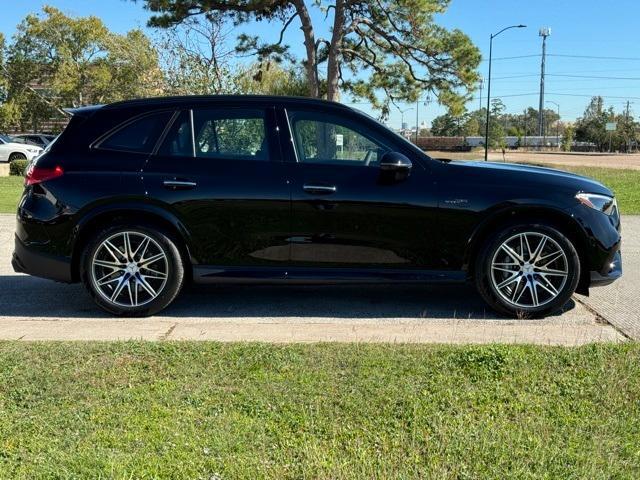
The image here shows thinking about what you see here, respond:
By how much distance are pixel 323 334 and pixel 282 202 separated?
111 cm

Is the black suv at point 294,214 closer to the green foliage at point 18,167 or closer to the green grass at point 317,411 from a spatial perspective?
the green grass at point 317,411

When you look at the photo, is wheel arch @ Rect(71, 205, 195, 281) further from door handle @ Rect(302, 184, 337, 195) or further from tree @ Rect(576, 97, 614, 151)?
tree @ Rect(576, 97, 614, 151)

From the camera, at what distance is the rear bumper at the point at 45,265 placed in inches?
203

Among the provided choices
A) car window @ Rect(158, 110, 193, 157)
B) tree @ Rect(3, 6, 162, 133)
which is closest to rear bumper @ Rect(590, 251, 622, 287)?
car window @ Rect(158, 110, 193, 157)

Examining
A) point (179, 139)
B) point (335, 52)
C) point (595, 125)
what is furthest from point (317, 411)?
point (595, 125)

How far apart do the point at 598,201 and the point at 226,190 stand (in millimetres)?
3000

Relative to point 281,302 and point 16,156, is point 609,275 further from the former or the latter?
point 16,156

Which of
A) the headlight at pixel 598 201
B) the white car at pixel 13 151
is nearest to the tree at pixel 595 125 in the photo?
the white car at pixel 13 151

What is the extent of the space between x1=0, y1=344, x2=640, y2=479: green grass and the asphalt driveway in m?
0.46

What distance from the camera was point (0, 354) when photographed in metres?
4.02

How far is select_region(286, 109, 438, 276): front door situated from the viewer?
505cm

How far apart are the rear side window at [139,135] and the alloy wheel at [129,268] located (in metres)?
0.72

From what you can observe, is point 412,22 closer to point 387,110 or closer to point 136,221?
point 387,110

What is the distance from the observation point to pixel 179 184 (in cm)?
507
